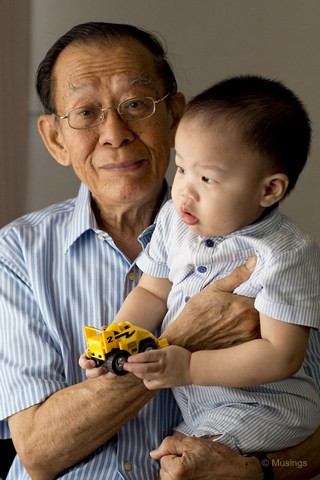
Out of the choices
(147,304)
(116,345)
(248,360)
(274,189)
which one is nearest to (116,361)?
(116,345)

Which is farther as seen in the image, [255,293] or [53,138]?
[53,138]

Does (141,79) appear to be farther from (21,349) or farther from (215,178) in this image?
(21,349)

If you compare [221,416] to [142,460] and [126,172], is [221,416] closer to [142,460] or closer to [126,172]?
[142,460]

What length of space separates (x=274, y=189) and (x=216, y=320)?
379 millimetres

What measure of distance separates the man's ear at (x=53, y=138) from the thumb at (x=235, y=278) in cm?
79

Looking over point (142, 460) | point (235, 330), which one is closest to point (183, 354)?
point (235, 330)

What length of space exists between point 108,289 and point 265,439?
0.64 metres

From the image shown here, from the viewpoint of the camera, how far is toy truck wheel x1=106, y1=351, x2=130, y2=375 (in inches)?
66.5

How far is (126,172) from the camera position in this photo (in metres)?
2.30

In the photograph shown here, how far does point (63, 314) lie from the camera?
7.50 feet

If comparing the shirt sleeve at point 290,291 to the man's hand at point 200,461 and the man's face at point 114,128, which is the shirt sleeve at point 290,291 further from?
the man's face at point 114,128

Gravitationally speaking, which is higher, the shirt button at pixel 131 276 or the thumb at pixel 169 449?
the shirt button at pixel 131 276

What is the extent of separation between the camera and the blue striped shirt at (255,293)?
1795 mm

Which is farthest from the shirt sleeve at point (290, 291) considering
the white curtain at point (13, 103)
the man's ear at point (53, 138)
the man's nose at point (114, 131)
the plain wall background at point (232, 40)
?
the plain wall background at point (232, 40)
